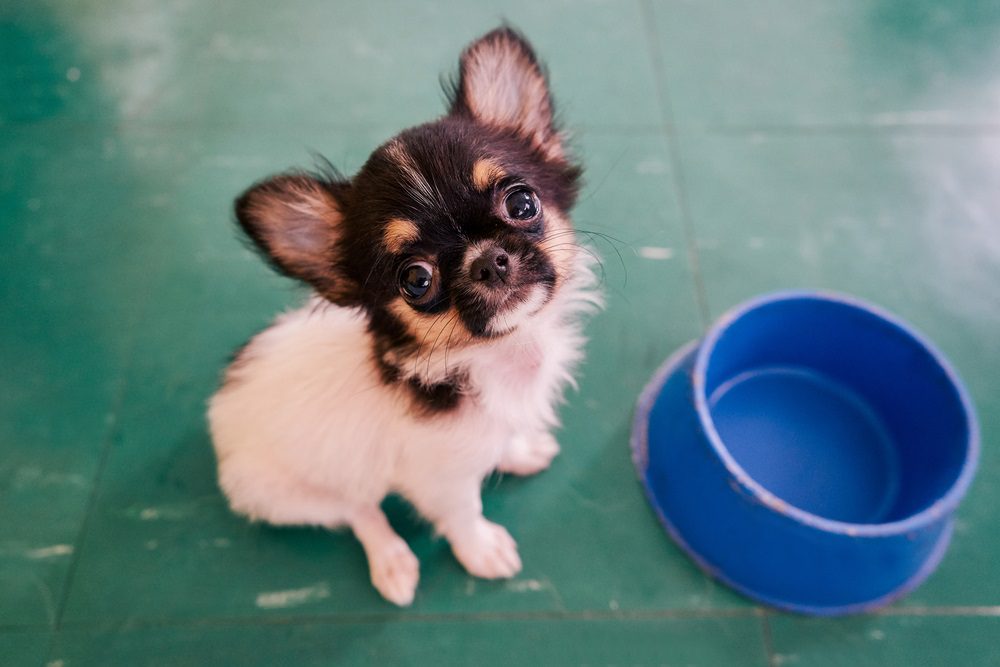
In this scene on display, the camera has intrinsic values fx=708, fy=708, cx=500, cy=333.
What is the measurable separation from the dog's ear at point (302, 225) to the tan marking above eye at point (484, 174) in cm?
31

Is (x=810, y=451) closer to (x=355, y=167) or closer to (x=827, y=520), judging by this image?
(x=827, y=520)

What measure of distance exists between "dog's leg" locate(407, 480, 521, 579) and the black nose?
2.30 ft

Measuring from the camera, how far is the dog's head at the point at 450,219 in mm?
1405

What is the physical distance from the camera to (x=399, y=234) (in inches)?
55.9

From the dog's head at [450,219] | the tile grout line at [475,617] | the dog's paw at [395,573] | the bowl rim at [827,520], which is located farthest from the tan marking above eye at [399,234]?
the tile grout line at [475,617]

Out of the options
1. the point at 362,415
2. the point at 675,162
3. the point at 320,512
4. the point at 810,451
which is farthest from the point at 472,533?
the point at 675,162

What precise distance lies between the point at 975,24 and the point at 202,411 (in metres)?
4.09

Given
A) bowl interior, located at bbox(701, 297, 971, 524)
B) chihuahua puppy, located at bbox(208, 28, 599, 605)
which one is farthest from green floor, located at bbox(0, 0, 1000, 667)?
chihuahua puppy, located at bbox(208, 28, 599, 605)

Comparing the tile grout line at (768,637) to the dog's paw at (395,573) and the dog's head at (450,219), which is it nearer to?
the dog's paw at (395,573)

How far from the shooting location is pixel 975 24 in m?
3.61

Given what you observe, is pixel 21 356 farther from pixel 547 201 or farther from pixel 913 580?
pixel 913 580

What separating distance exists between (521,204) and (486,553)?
1164 mm

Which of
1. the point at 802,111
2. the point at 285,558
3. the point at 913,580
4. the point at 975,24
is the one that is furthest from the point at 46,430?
the point at 975,24

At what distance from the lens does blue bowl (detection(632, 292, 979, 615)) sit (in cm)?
190
